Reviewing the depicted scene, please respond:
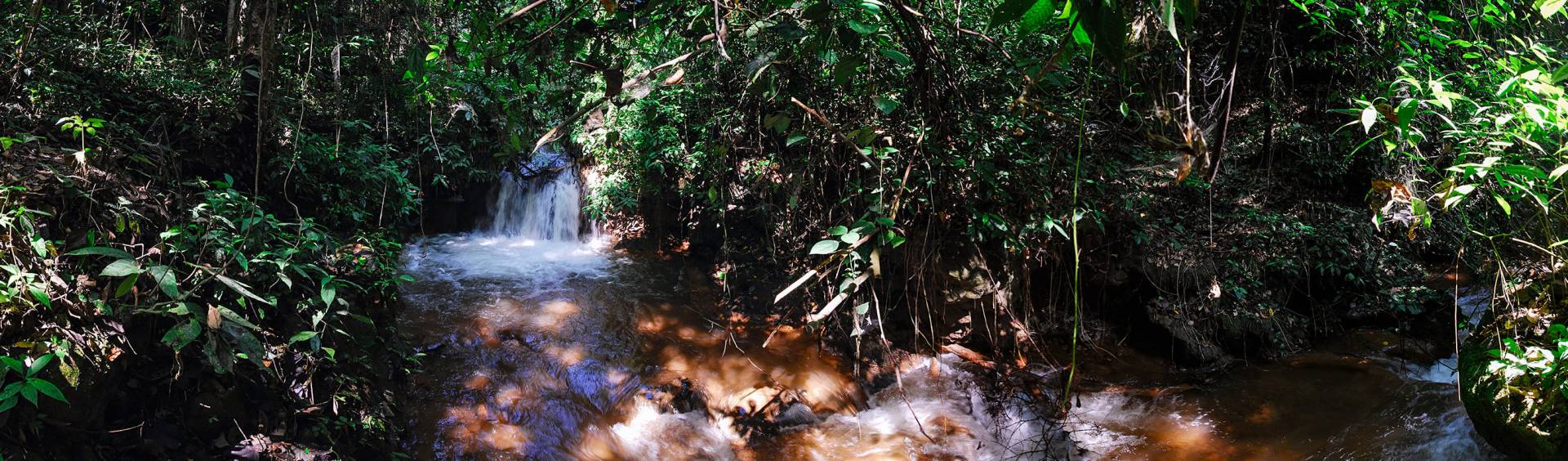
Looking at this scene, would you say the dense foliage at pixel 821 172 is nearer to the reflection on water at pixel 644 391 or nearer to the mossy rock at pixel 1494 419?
the mossy rock at pixel 1494 419

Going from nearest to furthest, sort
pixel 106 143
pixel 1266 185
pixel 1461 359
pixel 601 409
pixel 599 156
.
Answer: pixel 106 143
pixel 1461 359
pixel 601 409
pixel 1266 185
pixel 599 156

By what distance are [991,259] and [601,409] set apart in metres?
2.86

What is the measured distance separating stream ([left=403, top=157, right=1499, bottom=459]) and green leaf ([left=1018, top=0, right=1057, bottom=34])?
3292mm

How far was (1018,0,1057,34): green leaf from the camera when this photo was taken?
1099 millimetres

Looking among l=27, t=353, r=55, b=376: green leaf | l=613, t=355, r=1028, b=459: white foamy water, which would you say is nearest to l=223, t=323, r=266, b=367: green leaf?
l=27, t=353, r=55, b=376: green leaf

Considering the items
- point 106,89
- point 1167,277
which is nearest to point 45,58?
point 106,89

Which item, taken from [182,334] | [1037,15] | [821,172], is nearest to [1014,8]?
[1037,15]

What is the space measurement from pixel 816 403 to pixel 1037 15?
4.03m

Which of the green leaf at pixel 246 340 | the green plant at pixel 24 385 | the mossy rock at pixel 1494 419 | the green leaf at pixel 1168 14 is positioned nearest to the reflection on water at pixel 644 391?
the green leaf at pixel 246 340

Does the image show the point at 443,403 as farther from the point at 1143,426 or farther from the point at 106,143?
the point at 1143,426

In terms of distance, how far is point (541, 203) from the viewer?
8594 mm

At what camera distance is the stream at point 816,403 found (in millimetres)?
4105

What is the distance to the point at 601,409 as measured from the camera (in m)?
4.69

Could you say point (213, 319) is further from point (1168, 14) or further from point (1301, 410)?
point (1301, 410)
